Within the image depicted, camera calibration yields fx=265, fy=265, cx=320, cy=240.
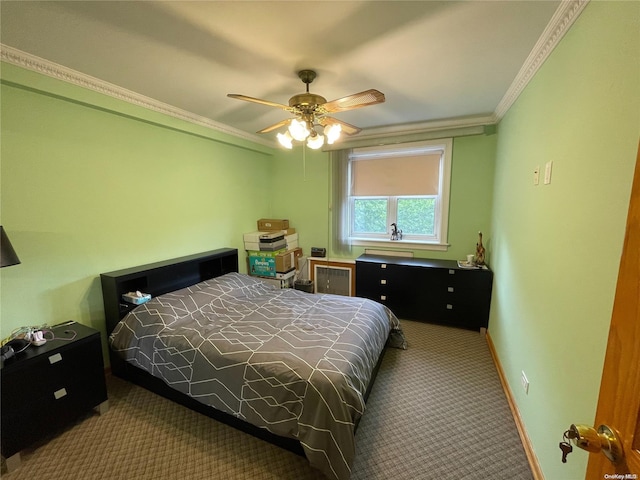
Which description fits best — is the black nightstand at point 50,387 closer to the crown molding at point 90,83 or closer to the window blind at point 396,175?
the crown molding at point 90,83

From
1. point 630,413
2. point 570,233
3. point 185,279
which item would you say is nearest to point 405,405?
point 570,233

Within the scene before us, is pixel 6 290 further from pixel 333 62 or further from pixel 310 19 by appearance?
pixel 333 62

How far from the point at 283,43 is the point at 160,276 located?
240 centimetres

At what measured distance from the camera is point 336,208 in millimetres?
4055

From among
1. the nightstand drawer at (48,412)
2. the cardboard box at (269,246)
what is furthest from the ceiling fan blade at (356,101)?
the nightstand drawer at (48,412)

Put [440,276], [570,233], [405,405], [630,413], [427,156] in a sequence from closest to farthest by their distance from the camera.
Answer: [630,413]
[570,233]
[405,405]
[440,276]
[427,156]

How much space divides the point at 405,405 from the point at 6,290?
2.98 m

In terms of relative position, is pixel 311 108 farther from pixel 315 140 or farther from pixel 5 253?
pixel 5 253

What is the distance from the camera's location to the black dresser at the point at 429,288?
3.07m

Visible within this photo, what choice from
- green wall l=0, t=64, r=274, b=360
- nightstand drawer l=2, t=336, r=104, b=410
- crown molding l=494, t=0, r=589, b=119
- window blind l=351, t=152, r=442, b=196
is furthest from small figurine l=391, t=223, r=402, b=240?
nightstand drawer l=2, t=336, r=104, b=410

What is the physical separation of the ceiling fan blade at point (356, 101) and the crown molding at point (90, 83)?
68.7 inches

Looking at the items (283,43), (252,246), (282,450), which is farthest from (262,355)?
(252,246)

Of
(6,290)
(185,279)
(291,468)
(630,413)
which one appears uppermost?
(630,413)

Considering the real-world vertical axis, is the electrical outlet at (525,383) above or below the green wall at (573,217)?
below
